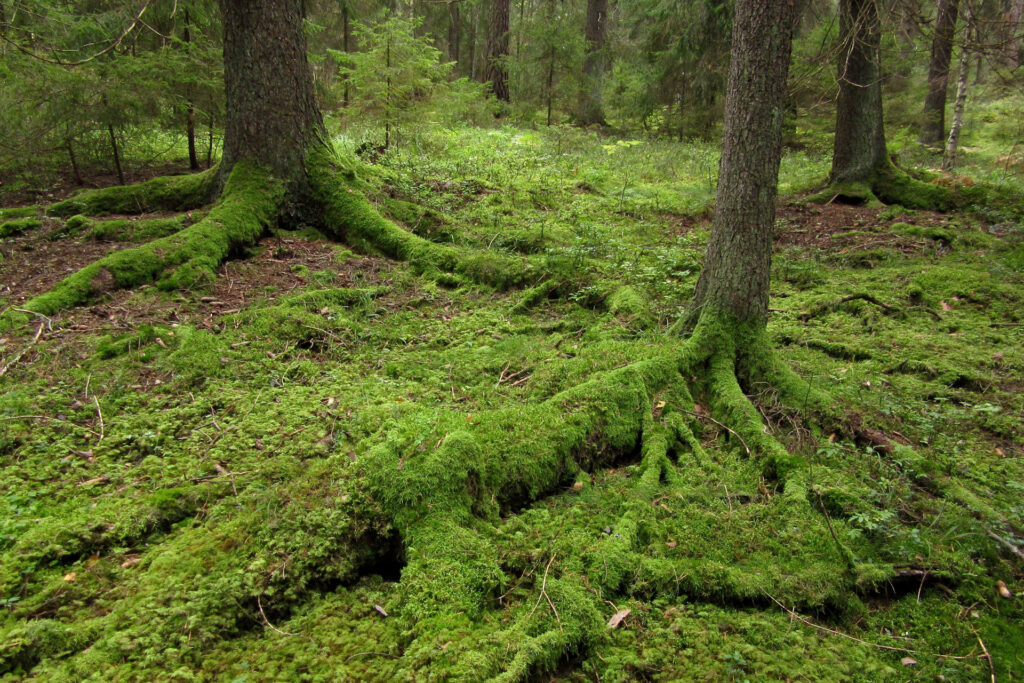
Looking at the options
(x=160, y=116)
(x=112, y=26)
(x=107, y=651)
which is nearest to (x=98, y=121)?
(x=160, y=116)

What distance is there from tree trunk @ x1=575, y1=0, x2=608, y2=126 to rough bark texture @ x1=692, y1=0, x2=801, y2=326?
48.0 ft

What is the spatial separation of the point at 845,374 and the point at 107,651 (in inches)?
216

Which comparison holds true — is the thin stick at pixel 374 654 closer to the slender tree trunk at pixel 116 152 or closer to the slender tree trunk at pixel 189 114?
the slender tree trunk at pixel 189 114

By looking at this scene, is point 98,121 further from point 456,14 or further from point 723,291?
point 456,14

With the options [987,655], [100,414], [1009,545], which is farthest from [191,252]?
[1009,545]

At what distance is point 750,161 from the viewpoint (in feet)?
13.7

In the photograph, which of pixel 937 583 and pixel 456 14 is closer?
pixel 937 583

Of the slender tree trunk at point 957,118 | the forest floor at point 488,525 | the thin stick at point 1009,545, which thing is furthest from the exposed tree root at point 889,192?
the thin stick at point 1009,545

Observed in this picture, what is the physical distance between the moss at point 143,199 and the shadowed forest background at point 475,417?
0.04 metres

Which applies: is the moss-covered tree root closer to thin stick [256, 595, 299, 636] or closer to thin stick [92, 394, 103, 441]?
thin stick [256, 595, 299, 636]

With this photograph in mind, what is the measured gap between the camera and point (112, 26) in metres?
9.09

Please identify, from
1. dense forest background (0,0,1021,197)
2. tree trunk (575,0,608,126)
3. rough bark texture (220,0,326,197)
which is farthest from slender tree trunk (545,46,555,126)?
rough bark texture (220,0,326,197)

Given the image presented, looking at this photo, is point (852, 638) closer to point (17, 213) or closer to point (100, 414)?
point (100, 414)

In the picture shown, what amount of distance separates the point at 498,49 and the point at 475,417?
1682cm
